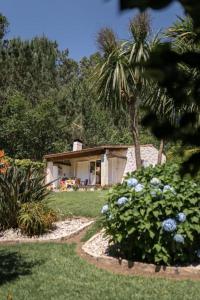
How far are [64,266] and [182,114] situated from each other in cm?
521

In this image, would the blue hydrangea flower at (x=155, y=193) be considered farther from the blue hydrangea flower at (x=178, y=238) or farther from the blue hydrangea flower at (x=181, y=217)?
the blue hydrangea flower at (x=178, y=238)

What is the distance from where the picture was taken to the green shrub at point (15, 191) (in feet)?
30.9

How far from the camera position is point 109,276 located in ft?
20.0

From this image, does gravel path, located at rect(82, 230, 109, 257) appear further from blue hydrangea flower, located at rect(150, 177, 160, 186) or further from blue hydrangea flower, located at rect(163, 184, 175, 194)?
blue hydrangea flower, located at rect(163, 184, 175, 194)

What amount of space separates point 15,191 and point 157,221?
13.4ft

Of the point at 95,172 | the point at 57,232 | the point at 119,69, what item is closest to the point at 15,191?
the point at 57,232

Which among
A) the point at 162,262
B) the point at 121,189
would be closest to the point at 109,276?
the point at 162,262

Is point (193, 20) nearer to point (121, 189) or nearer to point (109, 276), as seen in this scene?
point (109, 276)

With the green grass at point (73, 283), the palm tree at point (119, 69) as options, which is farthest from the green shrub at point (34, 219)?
the palm tree at point (119, 69)

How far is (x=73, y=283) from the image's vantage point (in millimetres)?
5758

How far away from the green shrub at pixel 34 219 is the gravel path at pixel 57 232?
13cm

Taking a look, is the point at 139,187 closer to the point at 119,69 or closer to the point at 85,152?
the point at 119,69

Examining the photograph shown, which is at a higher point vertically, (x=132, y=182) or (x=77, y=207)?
(x=132, y=182)

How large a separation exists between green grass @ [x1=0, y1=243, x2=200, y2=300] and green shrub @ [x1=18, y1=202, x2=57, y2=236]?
1.79 metres
